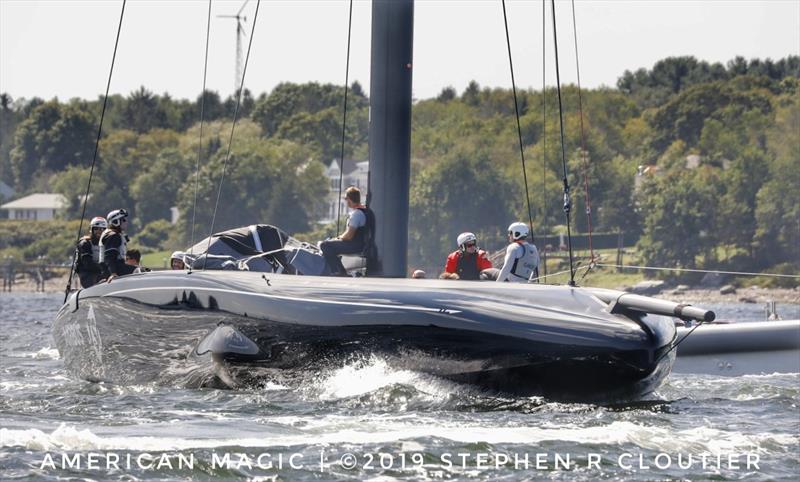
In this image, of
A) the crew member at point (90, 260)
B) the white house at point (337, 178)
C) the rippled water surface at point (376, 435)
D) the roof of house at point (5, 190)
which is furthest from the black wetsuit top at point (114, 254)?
the roof of house at point (5, 190)

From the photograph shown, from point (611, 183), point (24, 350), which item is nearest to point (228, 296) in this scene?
point (24, 350)

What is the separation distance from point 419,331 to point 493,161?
8215cm

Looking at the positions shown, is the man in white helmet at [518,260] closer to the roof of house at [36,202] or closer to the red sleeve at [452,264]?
the red sleeve at [452,264]

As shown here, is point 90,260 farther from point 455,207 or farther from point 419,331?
point 455,207

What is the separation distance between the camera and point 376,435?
356 inches

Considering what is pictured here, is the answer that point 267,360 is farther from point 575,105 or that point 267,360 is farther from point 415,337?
point 575,105

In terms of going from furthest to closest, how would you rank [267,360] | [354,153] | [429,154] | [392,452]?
[354,153] < [429,154] < [267,360] < [392,452]

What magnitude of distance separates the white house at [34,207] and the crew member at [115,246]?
9584 cm

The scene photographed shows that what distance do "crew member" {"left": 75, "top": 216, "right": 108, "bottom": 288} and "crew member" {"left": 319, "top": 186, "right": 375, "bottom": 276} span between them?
2.67 m

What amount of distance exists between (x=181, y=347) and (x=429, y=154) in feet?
278

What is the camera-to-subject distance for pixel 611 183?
273ft

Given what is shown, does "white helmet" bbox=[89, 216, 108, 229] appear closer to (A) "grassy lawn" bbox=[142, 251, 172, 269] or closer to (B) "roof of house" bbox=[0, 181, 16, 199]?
(A) "grassy lawn" bbox=[142, 251, 172, 269]

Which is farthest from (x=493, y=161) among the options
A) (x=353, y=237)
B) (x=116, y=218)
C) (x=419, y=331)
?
(x=419, y=331)

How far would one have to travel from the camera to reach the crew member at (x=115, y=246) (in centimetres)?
1291
